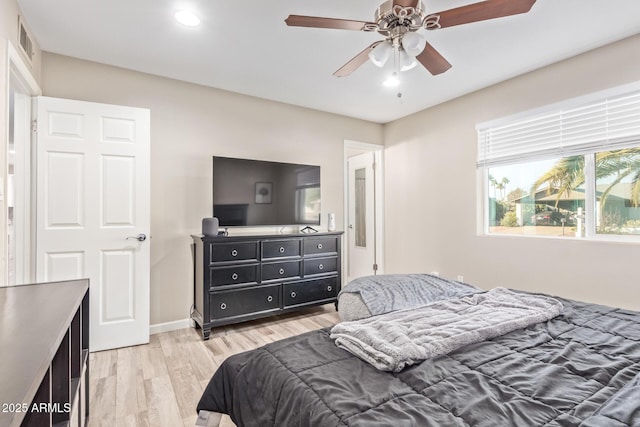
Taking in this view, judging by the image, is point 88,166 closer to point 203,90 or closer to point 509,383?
point 203,90

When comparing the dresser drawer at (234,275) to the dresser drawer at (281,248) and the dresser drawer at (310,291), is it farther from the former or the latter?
the dresser drawer at (310,291)

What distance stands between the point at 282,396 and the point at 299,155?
129 inches

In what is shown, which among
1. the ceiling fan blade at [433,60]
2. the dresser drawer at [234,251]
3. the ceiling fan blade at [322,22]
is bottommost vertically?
the dresser drawer at [234,251]

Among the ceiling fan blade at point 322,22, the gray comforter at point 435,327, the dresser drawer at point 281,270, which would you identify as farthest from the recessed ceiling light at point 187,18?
the gray comforter at point 435,327

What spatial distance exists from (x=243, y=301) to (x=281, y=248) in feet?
2.11

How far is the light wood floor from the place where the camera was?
6.03 feet

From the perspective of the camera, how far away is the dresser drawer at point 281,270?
324 cm

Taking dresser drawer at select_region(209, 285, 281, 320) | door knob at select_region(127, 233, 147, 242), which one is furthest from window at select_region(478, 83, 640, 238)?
door knob at select_region(127, 233, 147, 242)

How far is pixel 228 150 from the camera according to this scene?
3.50m

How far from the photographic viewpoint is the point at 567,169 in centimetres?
293

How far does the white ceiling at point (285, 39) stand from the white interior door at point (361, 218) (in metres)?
1.73

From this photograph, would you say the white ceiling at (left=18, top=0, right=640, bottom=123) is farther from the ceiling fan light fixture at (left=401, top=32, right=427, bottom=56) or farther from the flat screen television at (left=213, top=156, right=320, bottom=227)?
the flat screen television at (left=213, top=156, right=320, bottom=227)

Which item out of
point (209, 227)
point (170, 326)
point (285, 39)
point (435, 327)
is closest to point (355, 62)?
point (285, 39)

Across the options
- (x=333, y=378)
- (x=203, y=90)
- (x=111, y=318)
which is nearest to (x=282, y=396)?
(x=333, y=378)
